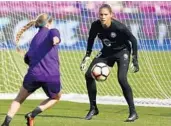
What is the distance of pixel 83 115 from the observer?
40.0 ft

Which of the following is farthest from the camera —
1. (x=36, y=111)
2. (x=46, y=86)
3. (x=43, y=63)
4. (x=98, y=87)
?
(x=98, y=87)

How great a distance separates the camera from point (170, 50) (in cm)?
2183

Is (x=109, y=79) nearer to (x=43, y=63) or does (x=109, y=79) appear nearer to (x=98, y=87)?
(x=98, y=87)

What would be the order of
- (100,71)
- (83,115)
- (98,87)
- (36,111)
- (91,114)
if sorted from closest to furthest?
1. (36,111)
2. (100,71)
3. (91,114)
4. (83,115)
5. (98,87)

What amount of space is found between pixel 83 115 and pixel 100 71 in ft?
3.75

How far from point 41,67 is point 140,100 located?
228 inches

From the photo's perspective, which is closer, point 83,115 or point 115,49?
point 115,49

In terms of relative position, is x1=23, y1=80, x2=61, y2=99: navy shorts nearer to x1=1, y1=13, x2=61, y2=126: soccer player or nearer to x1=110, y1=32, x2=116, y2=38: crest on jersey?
x1=1, y1=13, x2=61, y2=126: soccer player

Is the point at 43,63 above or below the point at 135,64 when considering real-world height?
above

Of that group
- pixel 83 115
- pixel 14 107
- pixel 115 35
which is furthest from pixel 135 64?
pixel 14 107

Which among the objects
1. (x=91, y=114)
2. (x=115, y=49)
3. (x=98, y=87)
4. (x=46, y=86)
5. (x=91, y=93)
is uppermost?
(x=115, y=49)

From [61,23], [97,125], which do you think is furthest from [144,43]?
[97,125]

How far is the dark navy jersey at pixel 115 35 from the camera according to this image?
440 inches

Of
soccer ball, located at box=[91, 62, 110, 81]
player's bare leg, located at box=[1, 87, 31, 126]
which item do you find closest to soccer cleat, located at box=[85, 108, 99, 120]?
soccer ball, located at box=[91, 62, 110, 81]
